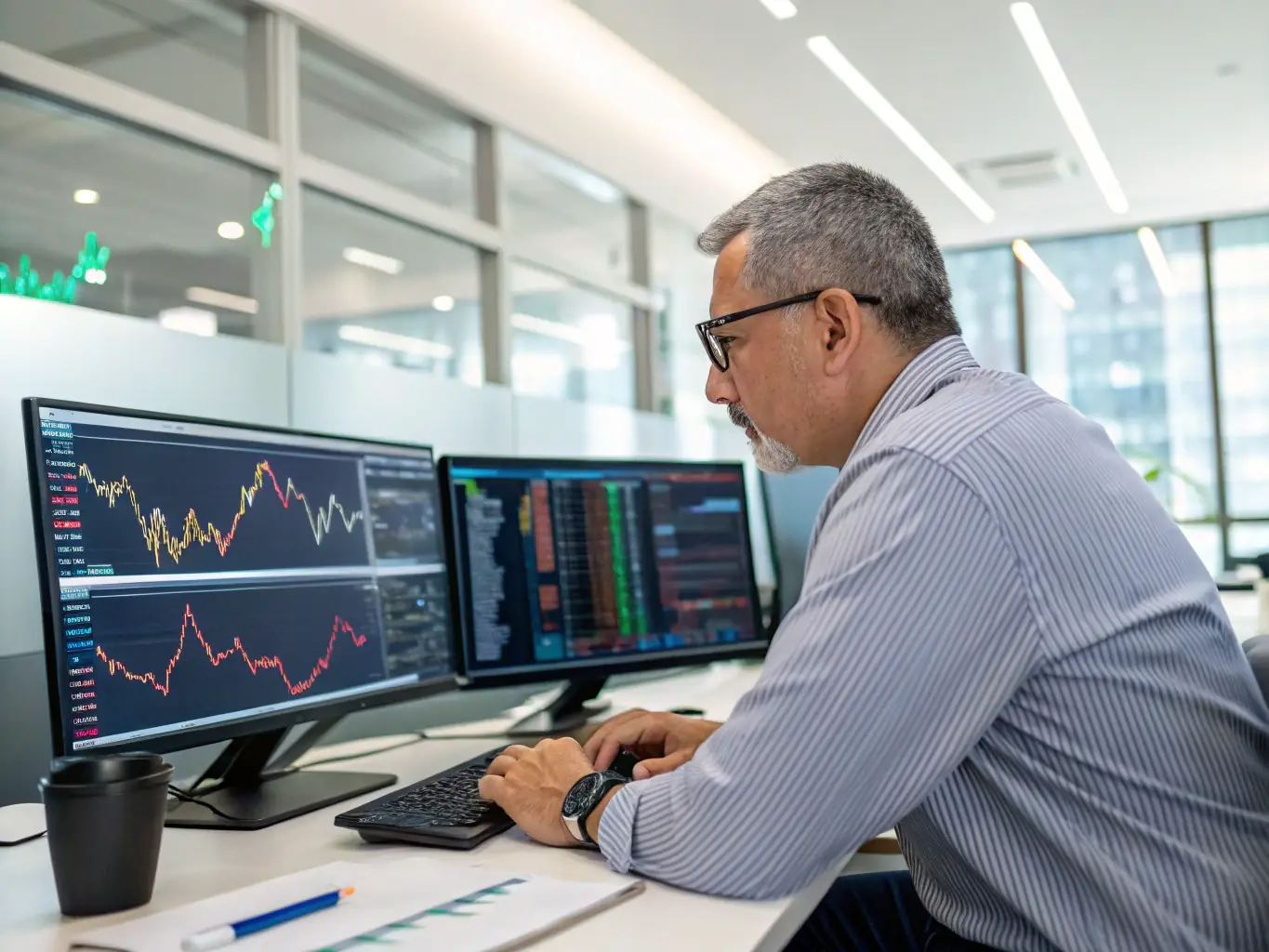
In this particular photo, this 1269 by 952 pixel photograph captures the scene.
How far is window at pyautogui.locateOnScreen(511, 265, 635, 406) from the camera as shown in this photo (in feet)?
12.6

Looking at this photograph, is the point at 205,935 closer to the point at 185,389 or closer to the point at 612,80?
the point at 185,389

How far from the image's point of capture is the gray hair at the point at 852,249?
1.19 meters

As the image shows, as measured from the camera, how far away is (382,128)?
11.2 feet

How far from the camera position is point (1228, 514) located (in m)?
7.05

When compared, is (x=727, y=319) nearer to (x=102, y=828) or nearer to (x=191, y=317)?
(x=102, y=828)

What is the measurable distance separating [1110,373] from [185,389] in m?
6.74

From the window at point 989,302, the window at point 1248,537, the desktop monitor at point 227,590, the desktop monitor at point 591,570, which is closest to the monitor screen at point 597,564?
the desktop monitor at point 591,570

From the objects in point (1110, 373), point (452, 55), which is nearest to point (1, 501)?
point (452, 55)

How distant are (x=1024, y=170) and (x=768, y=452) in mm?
5296

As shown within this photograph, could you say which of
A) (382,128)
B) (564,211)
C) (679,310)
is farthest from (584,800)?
(679,310)

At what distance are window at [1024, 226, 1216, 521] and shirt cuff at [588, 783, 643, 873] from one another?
268 inches

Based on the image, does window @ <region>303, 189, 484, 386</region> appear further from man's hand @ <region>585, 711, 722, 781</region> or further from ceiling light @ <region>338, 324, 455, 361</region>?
man's hand @ <region>585, 711, 722, 781</region>

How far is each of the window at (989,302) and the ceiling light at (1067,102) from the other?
0.89 metres

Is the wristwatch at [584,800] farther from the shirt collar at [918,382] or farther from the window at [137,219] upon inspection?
the window at [137,219]
